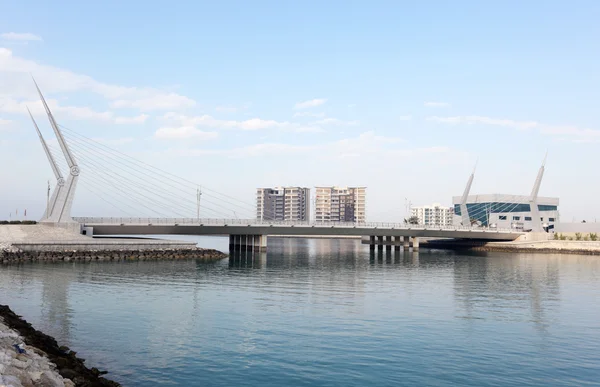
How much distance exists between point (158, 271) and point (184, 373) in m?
46.4

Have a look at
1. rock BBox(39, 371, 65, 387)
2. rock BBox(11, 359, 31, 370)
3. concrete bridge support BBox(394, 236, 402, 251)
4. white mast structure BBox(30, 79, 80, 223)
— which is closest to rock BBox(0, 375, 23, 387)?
rock BBox(39, 371, 65, 387)

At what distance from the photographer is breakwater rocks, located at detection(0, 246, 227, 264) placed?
74.2 m

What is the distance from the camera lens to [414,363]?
2311 cm

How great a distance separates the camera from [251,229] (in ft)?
346

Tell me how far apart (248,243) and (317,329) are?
3367 inches

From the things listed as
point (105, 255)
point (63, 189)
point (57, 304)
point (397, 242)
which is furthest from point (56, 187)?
point (397, 242)

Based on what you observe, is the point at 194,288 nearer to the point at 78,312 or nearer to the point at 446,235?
the point at 78,312

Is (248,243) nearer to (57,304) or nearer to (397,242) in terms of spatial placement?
(397,242)

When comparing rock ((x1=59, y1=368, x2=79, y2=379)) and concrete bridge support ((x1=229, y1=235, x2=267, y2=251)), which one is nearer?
rock ((x1=59, y1=368, x2=79, y2=379))

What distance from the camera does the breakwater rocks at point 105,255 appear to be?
74188 mm

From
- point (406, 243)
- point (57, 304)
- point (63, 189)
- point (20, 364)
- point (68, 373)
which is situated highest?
point (63, 189)

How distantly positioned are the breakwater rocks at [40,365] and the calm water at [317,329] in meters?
1.36

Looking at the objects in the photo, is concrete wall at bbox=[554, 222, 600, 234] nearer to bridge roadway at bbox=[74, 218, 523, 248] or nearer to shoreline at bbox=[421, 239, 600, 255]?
shoreline at bbox=[421, 239, 600, 255]

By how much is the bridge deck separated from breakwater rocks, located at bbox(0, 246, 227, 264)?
5.20 meters
